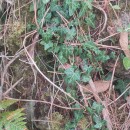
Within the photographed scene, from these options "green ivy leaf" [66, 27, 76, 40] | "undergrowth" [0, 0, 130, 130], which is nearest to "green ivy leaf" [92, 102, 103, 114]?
"undergrowth" [0, 0, 130, 130]

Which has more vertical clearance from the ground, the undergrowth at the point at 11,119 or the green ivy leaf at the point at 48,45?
the green ivy leaf at the point at 48,45

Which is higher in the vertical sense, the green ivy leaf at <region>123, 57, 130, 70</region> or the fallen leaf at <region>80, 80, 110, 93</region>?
the green ivy leaf at <region>123, 57, 130, 70</region>

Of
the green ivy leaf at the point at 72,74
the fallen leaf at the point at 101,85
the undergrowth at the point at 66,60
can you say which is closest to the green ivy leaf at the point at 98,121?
the undergrowth at the point at 66,60

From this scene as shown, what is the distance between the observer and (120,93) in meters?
2.10

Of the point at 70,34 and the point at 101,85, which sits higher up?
the point at 70,34

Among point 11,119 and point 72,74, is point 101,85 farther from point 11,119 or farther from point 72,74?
point 11,119

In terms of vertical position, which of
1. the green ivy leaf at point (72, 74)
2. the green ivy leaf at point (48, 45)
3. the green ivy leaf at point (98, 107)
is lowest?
the green ivy leaf at point (98, 107)

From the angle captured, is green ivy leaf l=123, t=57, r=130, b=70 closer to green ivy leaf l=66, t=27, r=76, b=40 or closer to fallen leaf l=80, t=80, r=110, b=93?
fallen leaf l=80, t=80, r=110, b=93

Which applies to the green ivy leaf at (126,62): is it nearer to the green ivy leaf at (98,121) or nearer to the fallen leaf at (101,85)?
the fallen leaf at (101,85)

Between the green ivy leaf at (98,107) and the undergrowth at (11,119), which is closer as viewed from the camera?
the undergrowth at (11,119)

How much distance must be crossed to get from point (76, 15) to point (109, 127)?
76 centimetres

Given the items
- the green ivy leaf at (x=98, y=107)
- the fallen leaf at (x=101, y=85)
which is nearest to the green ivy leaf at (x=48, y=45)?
the fallen leaf at (x=101, y=85)

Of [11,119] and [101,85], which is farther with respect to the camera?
[101,85]

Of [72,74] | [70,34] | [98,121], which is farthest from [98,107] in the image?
[70,34]
